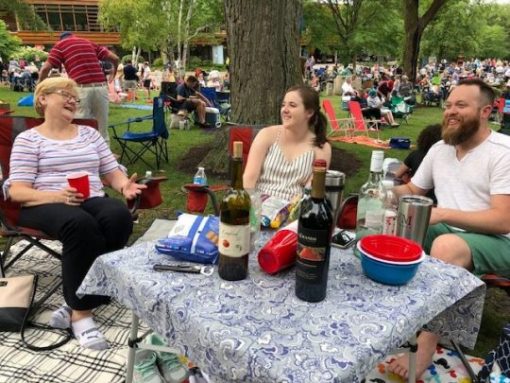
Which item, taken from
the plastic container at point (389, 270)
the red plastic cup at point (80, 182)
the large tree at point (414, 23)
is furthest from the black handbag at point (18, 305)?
the large tree at point (414, 23)

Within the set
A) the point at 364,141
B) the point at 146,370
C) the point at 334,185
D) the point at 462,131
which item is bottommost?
the point at 364,141

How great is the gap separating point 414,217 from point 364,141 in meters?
8.00

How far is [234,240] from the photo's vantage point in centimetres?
135

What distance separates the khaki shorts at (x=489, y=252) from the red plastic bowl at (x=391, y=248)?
32.7 inches

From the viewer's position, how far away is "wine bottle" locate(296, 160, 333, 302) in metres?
1.21

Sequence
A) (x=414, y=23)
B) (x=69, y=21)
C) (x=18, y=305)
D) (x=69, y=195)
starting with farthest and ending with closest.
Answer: (x=69, y=21) < (x=414, y=23) < (x=18, y=305) < (x=69, y=195)

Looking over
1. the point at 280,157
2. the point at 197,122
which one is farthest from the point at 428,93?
the point at 280,157

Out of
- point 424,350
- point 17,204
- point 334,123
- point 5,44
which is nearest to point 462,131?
point 424,350

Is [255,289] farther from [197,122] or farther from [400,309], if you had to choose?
[197,122]

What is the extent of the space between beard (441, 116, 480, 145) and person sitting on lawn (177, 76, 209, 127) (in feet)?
27.7

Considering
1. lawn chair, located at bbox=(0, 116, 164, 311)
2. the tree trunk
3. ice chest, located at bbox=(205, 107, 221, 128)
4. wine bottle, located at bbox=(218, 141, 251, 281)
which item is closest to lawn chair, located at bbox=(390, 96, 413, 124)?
ice chest, located at bbox=(205, 107, 221, 128)

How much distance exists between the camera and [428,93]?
59.1 ft

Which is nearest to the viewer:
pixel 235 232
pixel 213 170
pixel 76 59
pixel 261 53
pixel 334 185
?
pixel 235 232

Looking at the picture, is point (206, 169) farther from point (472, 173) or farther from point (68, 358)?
point (472, 173)
